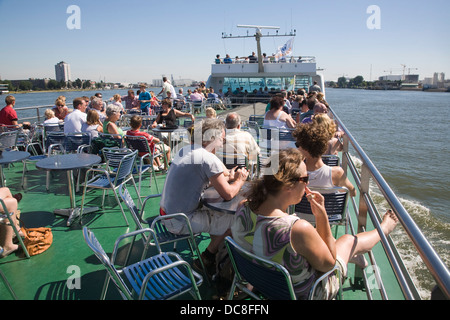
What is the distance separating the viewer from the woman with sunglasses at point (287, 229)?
1.66m

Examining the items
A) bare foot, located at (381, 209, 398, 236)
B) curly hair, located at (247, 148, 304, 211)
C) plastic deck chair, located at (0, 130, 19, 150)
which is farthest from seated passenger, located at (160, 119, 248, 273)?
plastic deck chair, located at (0, 130, 19, 150)

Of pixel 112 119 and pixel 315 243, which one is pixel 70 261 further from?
pixel 112 119

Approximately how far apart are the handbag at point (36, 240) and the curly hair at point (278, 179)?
2487 millimetres

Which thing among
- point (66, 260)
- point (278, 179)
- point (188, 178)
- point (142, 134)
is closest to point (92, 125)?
point (142, 134)

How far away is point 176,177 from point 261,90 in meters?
18.0

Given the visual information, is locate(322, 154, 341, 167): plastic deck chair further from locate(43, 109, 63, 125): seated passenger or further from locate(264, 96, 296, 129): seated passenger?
locate(43, 109, 63, 125): seated passenger

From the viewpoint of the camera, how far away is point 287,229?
1.65 meters

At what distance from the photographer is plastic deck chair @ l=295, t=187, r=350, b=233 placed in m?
2.70

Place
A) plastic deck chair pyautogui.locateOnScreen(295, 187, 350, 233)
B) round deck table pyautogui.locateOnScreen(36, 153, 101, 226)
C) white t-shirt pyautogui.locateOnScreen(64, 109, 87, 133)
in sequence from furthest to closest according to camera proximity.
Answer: white t-shirt pyautogui.locateOnScreen(64, 109, 87, 133)
round deck table pyautogui.locateOnScreen(36, 153, 101, 226)
plastic deck chair pyautogui.locateOnScreen(295, 187, 350, 233)

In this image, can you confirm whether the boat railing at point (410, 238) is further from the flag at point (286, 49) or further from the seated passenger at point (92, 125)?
the flag at point (286, 49)

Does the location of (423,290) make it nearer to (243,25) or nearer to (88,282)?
(88,282)

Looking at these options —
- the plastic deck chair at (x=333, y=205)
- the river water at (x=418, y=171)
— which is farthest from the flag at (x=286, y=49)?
the plastic deck chair at (x=333, y=205)

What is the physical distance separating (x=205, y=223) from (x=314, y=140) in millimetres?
1230
